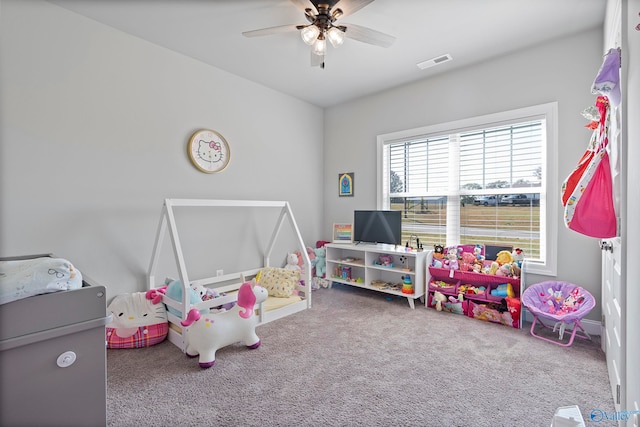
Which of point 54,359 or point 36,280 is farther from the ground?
point 36,280

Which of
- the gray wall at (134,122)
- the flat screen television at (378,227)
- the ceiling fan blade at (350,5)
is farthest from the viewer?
the flat screen television at (378,227)

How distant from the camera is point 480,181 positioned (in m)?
3.23

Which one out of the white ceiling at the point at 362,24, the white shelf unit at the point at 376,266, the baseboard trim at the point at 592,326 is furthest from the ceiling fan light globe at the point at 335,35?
the baseboard trim at the point at 592,326

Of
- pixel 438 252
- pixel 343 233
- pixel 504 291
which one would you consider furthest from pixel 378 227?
pixel 504 291

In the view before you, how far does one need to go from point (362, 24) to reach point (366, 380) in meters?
2.68

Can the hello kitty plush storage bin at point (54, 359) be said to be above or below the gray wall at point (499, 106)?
below

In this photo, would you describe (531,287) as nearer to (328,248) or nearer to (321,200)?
(328,248)

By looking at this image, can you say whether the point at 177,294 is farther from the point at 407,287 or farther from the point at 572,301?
the point at 572,301

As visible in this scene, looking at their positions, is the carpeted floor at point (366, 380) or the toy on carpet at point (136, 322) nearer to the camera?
the carpeted floor at point (366, 380)

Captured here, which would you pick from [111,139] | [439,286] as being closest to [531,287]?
[439,286]

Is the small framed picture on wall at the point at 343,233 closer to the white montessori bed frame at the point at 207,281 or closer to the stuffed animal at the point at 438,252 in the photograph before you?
the white montessori bed frame at the point at 207,281

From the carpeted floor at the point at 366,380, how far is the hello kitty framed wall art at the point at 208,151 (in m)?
1.75

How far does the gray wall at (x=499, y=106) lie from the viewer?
8.47ft

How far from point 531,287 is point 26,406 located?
331 centimetres
